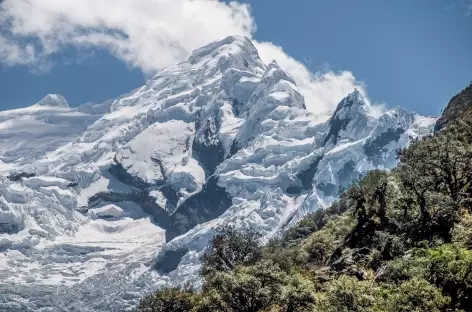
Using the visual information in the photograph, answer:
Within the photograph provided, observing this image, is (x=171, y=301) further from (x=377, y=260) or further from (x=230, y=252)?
(x=377, y=260)

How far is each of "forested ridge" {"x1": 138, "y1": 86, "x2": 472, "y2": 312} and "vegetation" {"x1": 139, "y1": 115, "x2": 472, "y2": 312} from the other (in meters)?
0.13

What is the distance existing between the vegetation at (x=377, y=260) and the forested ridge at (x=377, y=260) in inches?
5.1

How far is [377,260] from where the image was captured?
283 ft

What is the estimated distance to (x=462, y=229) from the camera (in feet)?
255

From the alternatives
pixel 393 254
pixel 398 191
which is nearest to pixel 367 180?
pixel 398 191

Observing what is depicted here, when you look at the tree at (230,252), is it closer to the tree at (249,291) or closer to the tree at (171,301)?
the tree at (171,301)

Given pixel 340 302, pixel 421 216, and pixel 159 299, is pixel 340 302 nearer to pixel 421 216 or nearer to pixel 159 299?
pixel 421 216

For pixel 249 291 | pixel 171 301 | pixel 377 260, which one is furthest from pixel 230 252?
pixel 249 291

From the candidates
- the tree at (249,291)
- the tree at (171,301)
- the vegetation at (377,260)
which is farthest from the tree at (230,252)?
the tree at (249,291)

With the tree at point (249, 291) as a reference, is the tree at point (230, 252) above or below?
above

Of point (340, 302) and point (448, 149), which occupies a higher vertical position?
point (448, 149)

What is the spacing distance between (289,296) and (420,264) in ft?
55.8

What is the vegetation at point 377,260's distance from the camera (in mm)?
59938

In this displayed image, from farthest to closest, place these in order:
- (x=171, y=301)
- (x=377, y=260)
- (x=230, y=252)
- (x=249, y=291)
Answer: (x=230, y=252) < (x=171, y=301) < (x=377, y=260) < (x=249, y=291)
